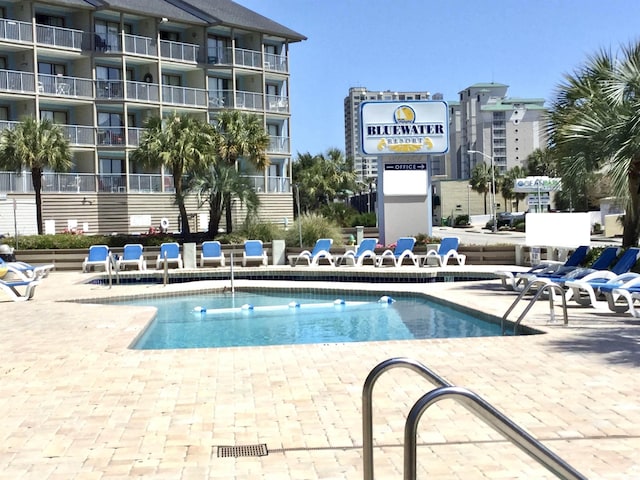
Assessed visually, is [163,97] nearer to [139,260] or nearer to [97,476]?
[139,260]

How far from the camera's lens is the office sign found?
26.7 meters

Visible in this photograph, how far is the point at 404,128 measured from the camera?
87.9 ft

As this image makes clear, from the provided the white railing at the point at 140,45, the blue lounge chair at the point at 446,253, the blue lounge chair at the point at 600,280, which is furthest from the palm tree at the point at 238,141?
the blue lounge chair at the point at 600,280

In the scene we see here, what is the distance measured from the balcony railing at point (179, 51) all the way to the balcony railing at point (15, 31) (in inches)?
293

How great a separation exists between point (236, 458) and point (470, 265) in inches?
742

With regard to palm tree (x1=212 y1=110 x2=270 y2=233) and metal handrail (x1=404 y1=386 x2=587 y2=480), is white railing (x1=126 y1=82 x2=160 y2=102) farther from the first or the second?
metal handrail (x1=404 y1=386 x2=587 y2=480)

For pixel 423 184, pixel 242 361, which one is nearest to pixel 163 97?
pixel 423 184

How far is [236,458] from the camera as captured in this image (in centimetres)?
518

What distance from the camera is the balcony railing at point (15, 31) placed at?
121 ft

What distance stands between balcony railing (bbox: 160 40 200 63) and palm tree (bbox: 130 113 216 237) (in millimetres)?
11193

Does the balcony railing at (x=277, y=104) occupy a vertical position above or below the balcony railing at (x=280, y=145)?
above

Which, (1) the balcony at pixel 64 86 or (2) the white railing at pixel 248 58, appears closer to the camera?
(1) the balcony at pixel 64 86

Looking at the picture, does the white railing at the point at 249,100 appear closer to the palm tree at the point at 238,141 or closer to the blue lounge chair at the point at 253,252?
the palm tree at the point at 238,141

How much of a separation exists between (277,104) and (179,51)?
694cm
